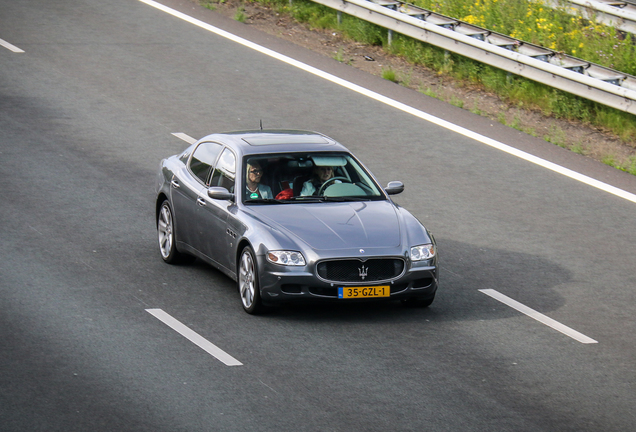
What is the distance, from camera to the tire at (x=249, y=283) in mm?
10789

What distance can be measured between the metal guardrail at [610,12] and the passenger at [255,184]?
954cm

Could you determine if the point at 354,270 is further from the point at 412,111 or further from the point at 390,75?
the point at 390,75

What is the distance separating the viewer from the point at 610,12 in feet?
64.4

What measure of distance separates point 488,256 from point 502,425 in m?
4.97

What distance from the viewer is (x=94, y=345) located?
980 centimetres

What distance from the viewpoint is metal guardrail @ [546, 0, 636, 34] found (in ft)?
63.3

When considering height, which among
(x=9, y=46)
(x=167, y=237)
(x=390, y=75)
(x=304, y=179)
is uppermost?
(x=304, y=179)

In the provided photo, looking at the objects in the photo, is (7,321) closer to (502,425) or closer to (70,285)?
(70,285)

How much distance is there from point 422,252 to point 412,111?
842cm

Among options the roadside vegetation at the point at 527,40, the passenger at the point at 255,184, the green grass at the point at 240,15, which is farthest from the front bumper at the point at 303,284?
the green grass at the point at 240,15

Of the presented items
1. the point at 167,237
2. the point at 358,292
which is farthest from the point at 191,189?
the point at 358,292

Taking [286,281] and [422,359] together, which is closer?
[422,359]

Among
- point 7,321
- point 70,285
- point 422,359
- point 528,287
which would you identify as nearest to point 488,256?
point 528,287

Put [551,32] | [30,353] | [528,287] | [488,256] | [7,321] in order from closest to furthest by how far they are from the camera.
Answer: [30,353] < [7,321] < [528,287] < [488,256] < [551,32]
